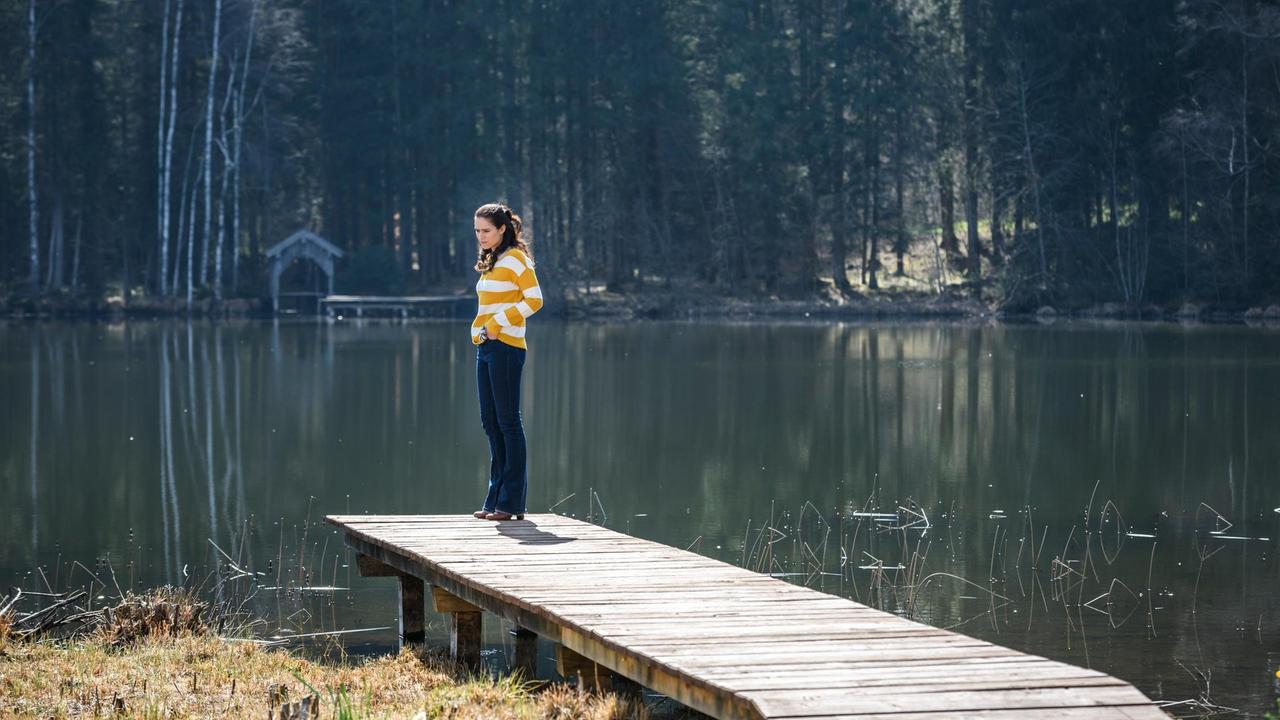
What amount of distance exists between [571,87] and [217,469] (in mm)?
39683

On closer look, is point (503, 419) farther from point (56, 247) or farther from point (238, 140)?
point (56, 247)

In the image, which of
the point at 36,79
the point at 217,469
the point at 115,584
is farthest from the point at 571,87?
the point at 115,584

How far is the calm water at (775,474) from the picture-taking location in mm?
9773

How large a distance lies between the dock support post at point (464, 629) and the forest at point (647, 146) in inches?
1550

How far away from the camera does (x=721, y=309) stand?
51.8 metres

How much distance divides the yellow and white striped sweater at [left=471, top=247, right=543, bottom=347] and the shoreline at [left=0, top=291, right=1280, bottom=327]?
124ft

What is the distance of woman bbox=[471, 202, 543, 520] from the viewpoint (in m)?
8.43

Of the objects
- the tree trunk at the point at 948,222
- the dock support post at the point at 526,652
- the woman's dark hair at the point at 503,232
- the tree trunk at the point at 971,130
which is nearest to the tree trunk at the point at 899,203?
the tree trunk at the point at 948,222

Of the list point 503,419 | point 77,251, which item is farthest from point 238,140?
point 503,419

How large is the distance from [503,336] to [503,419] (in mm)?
482

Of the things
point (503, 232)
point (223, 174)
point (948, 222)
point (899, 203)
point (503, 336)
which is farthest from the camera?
point (948, 222)

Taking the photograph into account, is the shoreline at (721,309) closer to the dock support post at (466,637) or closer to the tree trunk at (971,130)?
the tree trunk at (971,130)

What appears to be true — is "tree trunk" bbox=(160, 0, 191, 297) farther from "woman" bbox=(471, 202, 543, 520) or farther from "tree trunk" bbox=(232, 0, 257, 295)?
"woman" bbox=(471, 202, 543, 520)

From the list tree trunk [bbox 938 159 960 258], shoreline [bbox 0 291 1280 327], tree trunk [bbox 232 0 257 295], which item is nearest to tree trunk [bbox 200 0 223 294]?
tree trunk [bbox 232 0 257 295]
